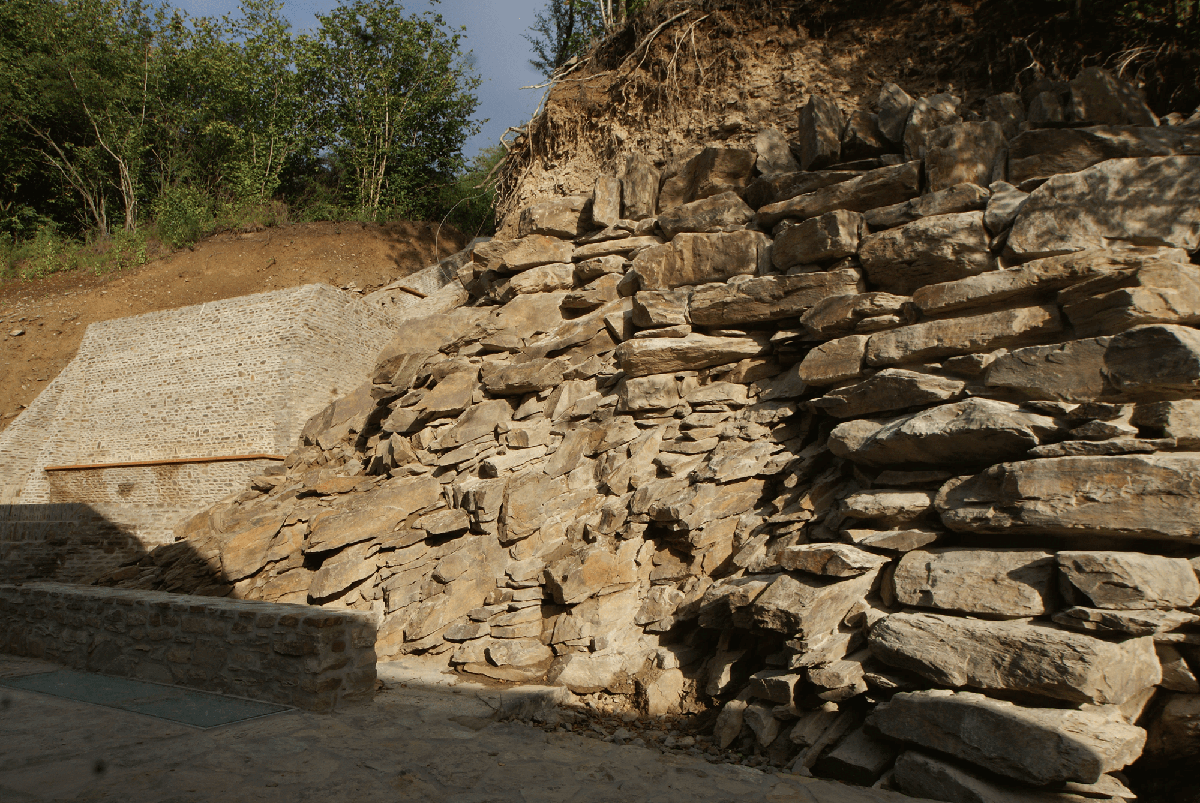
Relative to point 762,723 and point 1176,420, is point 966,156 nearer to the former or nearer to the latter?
point 1176,420

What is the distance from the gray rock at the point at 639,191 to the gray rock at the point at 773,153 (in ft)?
4.91

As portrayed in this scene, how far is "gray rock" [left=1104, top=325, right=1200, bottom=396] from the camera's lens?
4.38 meters

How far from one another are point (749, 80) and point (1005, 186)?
4932 mm

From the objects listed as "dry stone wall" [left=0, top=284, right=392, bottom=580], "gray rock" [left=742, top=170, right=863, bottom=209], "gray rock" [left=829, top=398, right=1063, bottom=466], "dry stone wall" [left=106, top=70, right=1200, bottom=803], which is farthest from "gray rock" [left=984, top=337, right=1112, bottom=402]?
"dry stone wall" [left=0, top=284, right=392, bottom=580]

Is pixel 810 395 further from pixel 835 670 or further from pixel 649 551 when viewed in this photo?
pixel 835 670

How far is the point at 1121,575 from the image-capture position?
3904 mm

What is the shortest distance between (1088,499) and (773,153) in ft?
20.0

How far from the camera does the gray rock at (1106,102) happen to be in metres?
6.86

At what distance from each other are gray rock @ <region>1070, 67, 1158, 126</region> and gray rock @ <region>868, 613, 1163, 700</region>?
18.1ft

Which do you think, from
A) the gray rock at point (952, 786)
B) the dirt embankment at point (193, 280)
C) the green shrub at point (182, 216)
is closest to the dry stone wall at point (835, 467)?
the gray rock at point (952, 786)

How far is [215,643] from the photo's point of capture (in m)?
4.92

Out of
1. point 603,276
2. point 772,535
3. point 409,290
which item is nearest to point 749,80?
point 603,276

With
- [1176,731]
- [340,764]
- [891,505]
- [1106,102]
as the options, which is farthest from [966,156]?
[340,764]

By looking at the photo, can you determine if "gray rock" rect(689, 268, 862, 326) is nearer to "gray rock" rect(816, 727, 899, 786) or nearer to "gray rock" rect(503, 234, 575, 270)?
"gray rock" rect(503, 234, 575, 270)
